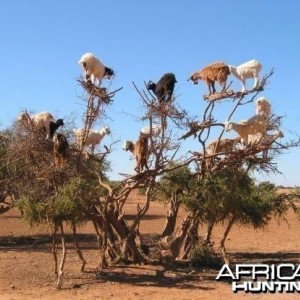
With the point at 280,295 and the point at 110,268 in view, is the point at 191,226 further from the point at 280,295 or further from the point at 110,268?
the point at 280,295

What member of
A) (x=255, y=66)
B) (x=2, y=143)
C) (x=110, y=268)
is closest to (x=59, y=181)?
(x=110, y=268)

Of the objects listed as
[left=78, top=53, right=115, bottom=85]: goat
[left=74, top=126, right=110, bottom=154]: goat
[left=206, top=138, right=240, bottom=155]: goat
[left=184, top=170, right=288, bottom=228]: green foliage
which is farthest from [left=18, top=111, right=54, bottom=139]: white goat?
[left=206, top=138, right=240, bottom=155]: goat

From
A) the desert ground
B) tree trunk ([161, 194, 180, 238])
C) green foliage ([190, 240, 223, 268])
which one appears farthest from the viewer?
tree trunk ([161, 194, 180, 238])

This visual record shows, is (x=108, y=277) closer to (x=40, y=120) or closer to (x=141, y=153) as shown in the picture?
(x=141, y=153)

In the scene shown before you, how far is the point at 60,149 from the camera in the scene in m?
14.2

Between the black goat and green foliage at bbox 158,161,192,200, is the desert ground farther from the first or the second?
the black goat

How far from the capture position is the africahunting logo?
12.9m

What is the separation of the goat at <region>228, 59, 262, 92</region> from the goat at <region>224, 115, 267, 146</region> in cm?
80

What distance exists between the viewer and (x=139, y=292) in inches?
504

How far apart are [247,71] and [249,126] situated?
138 cm

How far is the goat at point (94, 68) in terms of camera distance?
45.9 feet

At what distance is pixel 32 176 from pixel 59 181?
7.59 ft

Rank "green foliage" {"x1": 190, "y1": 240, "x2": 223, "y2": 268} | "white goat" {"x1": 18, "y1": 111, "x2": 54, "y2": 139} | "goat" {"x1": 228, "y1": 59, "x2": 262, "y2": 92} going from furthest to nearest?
"green foliage" {"x1": 190, "y1": 240, "x2": 223, "y2": 268}, "white goat" {"x1": 18, "y1": 111, "x2": 54, "y2": 139}, "goat" {"x1": 228, "y1": 59, "x2": 262, "y2": 92}

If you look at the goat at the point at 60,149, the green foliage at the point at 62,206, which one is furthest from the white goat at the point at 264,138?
the goat at the point at 60,149
